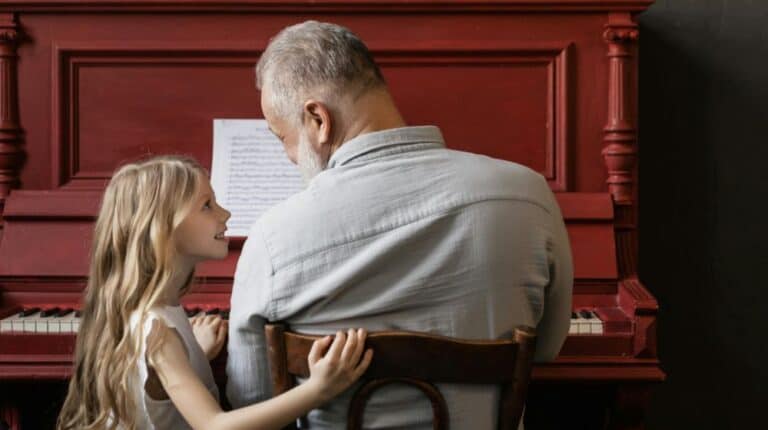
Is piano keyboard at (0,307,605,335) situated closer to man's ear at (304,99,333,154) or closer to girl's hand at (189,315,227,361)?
girl's hand at (189,315,227,361)

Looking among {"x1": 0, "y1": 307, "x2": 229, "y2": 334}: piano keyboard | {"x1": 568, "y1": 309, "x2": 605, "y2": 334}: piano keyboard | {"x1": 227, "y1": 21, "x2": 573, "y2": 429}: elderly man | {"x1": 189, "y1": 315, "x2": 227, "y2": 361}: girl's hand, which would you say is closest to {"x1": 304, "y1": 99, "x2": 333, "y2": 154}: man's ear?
{"x1": 227, "y1": 21, "x2": 573, "y2": 429}: elderly man

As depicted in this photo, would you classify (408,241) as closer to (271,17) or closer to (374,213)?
(374,213)

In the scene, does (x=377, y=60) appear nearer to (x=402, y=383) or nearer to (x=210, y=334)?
(x=210, y=334)

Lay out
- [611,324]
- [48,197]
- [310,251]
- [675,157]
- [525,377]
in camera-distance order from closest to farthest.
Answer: [310,251] < [525,377] < [611,324] < [48,197] < [675,157]

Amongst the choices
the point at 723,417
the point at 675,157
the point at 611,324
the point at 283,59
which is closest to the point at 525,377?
the point at 283,59

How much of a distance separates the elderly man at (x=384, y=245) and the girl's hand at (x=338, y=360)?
0.04 m

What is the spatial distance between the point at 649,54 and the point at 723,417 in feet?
4.17

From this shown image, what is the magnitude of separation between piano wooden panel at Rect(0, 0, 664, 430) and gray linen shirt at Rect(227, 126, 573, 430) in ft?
3.97

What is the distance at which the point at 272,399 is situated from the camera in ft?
4.40

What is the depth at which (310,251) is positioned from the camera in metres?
1.22

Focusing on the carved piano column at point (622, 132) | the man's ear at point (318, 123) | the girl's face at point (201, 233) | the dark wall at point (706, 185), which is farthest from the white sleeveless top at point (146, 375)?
the dark wall at point (706, 185)

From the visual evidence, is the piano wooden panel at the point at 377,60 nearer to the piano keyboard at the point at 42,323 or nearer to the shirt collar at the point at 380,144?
the piano keyboard at the point at 42,323

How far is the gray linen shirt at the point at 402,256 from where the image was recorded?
4.02 ft

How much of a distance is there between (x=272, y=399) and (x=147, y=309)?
367 mm
